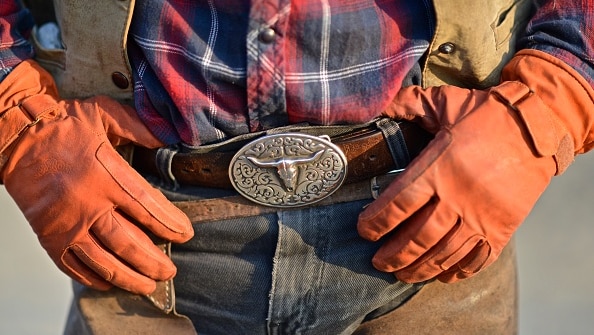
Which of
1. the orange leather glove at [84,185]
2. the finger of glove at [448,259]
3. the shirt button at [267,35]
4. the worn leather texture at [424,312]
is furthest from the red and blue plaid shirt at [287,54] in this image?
the worn leather texture at [424,312]

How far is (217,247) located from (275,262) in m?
0.10

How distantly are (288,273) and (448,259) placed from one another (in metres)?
0.24

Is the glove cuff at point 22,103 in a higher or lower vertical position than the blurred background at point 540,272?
higher

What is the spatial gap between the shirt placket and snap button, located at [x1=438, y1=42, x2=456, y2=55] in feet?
0.76

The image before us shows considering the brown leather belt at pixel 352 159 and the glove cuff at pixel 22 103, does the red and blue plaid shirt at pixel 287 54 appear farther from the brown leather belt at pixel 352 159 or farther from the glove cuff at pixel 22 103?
the glove cuff at pixel 22 103

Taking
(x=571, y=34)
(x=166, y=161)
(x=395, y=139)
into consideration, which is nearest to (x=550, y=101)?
(x=571, y=34)

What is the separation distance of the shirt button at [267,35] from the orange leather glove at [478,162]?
0.21 m

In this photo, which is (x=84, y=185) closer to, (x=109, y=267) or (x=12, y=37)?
(x=109, y=267)

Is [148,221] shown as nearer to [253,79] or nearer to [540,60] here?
[253,79]

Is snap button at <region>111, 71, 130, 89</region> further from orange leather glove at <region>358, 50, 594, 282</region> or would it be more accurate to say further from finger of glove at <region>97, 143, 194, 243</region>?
orange leather glove at <region>358, 50, 594, 282</region>

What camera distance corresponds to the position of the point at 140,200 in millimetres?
1120

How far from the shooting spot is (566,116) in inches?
42.9

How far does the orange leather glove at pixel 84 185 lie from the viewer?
1.12m

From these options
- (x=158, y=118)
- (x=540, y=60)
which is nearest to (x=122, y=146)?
(x=158, y=118)
